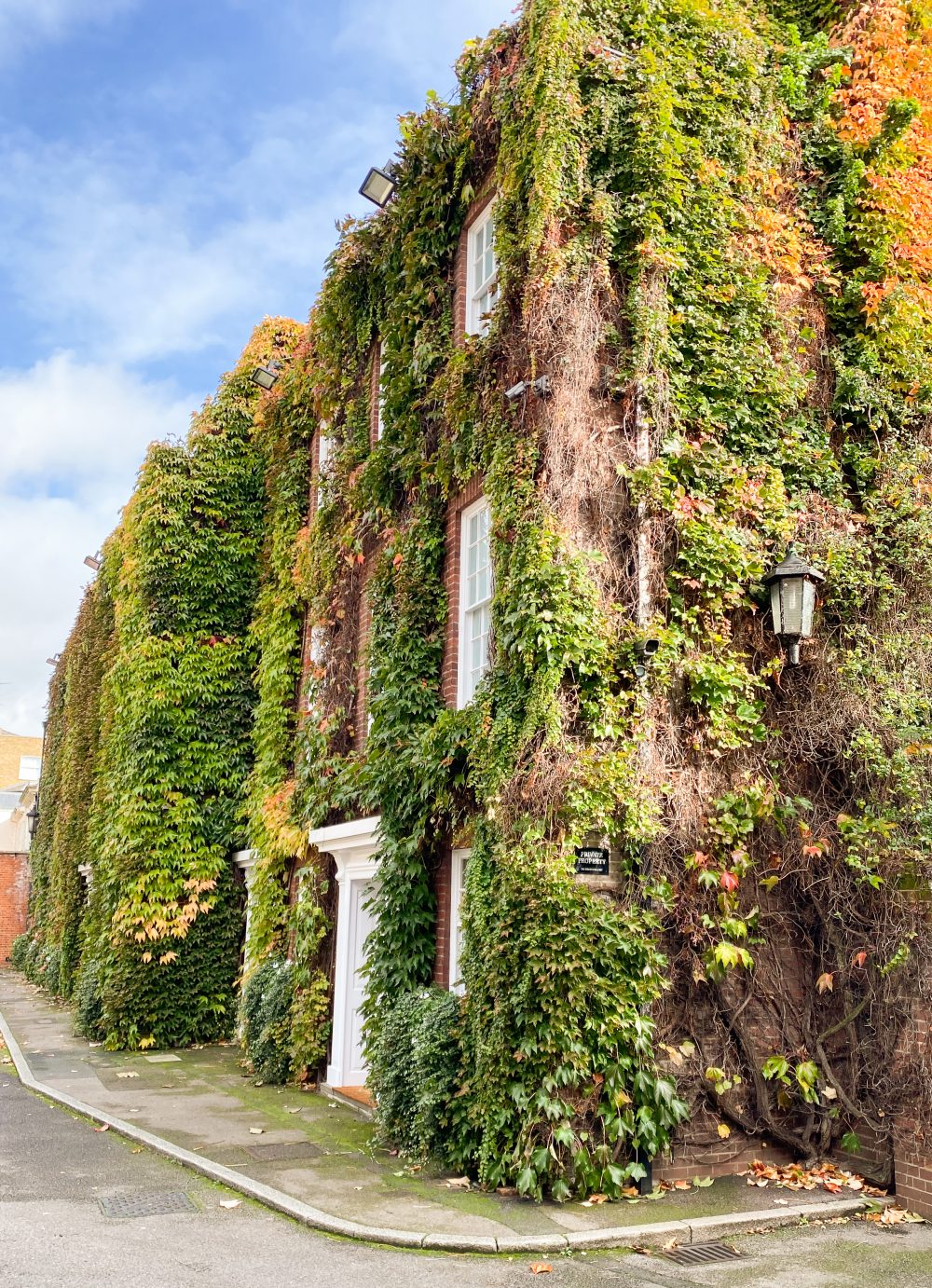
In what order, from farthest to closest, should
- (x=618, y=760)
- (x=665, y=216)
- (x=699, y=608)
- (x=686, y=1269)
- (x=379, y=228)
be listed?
(x=379, y=228) < (x=665, y=216) < (x=699, y=608) < (x=618, y=760) < (x=686, y=1269)

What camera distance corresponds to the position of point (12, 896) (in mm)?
33875

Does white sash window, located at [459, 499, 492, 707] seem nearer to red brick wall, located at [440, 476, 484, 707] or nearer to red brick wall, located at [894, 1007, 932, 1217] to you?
red brick wall, located at [440, 476, 484, 707]

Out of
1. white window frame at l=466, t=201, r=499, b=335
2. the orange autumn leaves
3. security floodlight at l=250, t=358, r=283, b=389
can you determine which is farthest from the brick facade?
security floodlight at l=250, t=358, r=283, b=389

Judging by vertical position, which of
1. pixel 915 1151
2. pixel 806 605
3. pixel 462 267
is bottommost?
pixel 915 1151

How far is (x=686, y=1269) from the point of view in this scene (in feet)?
21.2

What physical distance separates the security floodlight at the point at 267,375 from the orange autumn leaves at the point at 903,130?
1027 centimetres

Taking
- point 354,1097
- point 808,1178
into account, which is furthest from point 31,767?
point 808,1178

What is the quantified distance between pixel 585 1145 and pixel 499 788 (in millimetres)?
2703

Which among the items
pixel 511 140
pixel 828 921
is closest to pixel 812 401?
pixel 511 140

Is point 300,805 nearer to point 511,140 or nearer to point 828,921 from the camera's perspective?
point 828,921

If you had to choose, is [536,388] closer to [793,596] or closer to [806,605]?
[793,596]

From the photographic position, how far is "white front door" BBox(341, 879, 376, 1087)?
12.0m

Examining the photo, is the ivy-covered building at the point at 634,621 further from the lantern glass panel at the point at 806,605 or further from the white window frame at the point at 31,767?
the white window frame at the point at 31,767

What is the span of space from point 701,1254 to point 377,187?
11694 mm
